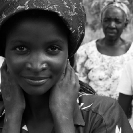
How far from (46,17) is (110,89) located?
115 inches

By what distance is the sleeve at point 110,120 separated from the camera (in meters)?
1.77

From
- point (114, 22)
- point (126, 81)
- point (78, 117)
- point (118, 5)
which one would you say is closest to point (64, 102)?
point (78, 117)

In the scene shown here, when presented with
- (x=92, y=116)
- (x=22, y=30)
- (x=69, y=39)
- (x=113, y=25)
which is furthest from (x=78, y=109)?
(x=113, y=25)

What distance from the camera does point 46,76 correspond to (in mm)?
1702

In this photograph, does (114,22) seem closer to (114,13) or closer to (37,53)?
(114,13)

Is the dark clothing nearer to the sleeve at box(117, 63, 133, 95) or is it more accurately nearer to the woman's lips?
the woman's lips

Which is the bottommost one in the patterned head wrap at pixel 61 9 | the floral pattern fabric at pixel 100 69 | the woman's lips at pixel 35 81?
the floral pattern fabric at pixel 100 69

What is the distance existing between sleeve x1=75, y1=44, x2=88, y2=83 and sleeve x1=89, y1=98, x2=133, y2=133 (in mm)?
2743

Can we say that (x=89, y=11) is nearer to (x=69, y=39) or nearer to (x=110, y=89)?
(x=110, y=89)

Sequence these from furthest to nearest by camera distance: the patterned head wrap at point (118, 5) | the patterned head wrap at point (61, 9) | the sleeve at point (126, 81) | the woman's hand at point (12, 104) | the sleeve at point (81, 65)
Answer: the patterned head wrap at point (118, 5), the sleeve at point (81, 65), the sleeve at point (126, 81), the woman's hand at point (12, 104), the patterned head wrap at point (61, 9)

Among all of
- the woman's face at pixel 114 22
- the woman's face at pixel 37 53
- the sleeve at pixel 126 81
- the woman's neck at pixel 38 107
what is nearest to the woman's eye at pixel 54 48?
the woman's face at pixel 37 53

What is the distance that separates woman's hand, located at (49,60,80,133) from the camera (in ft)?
5.76

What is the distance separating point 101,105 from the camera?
183 centimetres

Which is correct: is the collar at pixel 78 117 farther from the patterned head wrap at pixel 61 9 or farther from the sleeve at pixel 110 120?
the patterned head wrap at pixel 61 9
